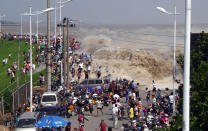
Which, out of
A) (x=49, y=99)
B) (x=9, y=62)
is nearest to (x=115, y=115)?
(x=49, y=99)

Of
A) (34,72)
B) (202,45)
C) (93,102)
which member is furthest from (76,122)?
(34,72)

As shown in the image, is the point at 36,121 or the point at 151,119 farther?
the point at 151,119

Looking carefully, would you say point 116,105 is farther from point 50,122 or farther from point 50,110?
point 50,122

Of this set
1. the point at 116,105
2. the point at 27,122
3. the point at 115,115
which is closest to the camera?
the point at 27,122

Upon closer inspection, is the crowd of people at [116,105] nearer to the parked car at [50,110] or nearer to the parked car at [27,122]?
the parked car at [50,110]

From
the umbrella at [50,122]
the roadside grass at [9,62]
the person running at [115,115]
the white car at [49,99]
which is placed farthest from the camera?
the roadside grass at [9,62]

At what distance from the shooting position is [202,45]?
1539 centimetres

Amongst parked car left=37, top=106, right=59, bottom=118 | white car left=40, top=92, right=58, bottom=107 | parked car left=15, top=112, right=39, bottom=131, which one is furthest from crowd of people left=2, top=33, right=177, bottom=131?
parked car left=15, top=112, right=39, bottom=131

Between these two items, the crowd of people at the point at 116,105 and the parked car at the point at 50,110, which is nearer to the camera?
the crowd of people at the point at 116,105

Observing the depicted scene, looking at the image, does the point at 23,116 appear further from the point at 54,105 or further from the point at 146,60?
the point at 146,60

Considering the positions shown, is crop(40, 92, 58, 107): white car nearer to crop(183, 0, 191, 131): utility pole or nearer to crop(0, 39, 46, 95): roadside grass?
crop(0, 39, 46, 95): roadside grass

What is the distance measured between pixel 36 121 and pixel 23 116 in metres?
0.76

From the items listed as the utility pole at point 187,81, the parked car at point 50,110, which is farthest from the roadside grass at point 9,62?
the utility pole at point 187,81

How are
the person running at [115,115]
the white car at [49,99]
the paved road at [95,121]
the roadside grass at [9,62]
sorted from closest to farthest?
the person running at [115,115] → the paved road at [95,121] → the white car at [49,99] → the roadside grass at [9,62]
